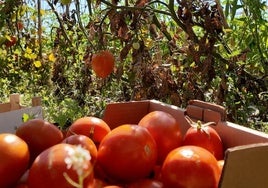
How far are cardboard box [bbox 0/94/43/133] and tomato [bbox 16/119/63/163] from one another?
0.25 m

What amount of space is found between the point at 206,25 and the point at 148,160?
3.05ft

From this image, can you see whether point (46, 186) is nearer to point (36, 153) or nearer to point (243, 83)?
point (36, 153)

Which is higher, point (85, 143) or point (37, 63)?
point (85, 143)

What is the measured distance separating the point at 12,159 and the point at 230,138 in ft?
1.35

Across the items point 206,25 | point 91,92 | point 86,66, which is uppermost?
point 206,25

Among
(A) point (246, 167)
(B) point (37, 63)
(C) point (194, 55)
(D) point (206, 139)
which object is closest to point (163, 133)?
(D) point (206, 139)

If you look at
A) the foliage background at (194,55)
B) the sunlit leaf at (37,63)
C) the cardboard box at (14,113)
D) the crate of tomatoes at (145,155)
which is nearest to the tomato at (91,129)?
the crate of tomatoes at (145,155)

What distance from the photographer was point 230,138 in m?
0.90

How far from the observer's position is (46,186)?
0.69m

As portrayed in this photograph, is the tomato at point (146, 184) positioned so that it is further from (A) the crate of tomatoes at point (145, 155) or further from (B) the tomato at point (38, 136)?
(B) the tomato at point (38, 136)

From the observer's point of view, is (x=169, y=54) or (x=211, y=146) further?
(x=169, y=54)

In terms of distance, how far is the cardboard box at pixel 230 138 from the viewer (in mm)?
661

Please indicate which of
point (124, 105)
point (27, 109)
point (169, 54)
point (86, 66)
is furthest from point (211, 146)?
point (86, 66)

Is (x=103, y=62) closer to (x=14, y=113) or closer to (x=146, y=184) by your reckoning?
(x=14, y=113)
